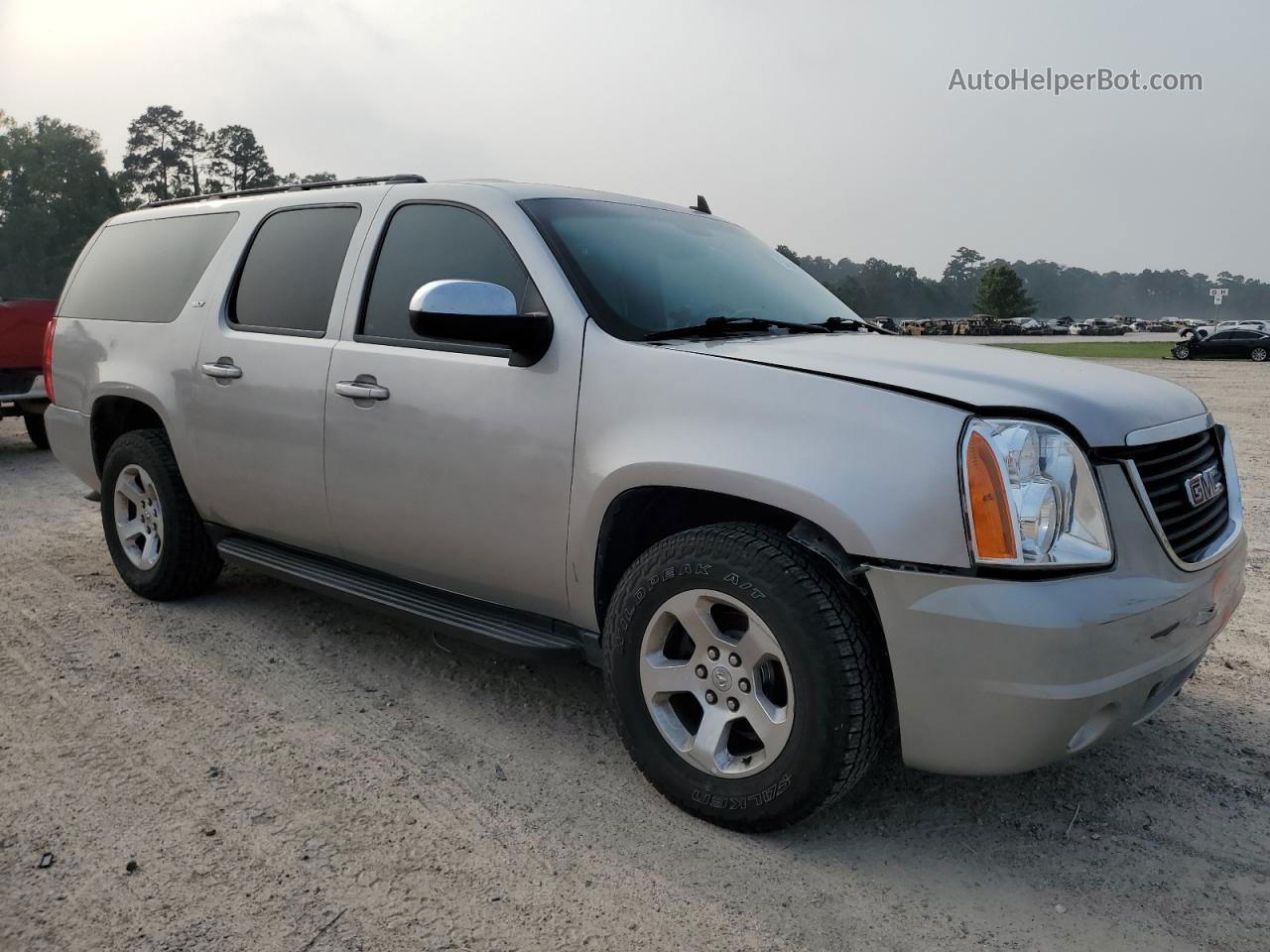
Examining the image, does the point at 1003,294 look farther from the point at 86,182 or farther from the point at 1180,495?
the point at 1180,495

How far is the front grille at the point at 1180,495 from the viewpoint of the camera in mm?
2459

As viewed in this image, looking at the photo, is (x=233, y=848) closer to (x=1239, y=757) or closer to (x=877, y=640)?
(x=877, y=640)

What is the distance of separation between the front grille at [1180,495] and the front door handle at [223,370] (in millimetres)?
3244

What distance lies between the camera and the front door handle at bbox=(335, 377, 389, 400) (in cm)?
336

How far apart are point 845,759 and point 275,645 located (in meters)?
2.64

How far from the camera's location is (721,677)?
104 inches

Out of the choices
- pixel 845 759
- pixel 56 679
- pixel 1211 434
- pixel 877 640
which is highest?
pixel 1211 434

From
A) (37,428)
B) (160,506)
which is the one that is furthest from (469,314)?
(37,428)

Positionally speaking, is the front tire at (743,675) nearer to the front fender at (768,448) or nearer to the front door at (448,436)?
the front fender at (768,448)

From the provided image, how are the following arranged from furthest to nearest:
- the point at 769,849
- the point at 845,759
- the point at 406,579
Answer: the point at 406,579 → the point at 769,849 → the point at 845,759

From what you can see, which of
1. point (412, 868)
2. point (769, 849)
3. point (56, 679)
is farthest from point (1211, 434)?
point (56, 679)

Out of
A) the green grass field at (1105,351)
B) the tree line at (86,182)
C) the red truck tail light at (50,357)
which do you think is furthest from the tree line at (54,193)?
the red truck tail light at (50,357)

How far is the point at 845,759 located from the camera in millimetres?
2422

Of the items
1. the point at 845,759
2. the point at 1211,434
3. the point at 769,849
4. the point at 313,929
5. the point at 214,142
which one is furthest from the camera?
the point at 214,142
